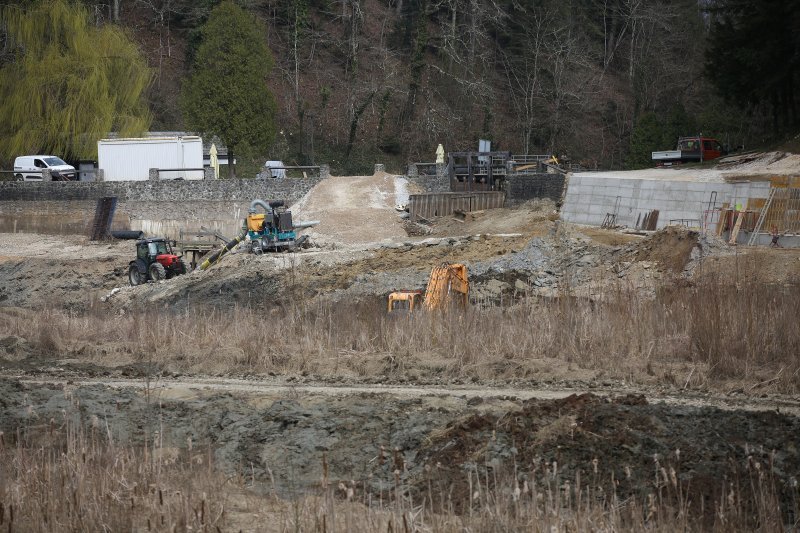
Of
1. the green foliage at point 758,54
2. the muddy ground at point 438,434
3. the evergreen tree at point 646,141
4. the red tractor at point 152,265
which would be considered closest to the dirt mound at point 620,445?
the muddy ground at point 438,434

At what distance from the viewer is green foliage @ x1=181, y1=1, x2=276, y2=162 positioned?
51.2 meters

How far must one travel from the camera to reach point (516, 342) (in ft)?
59.0

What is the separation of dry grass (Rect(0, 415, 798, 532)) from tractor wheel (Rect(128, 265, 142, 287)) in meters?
24.1

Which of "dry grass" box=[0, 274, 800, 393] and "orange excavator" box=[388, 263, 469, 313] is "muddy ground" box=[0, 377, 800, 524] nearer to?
"dry grass" box=[0, 274, 800, 393]

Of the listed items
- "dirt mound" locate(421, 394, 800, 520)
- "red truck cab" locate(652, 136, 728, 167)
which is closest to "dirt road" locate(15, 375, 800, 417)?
"dirt mound" locate(421, 394, 800, 520)

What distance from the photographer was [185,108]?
5275cm

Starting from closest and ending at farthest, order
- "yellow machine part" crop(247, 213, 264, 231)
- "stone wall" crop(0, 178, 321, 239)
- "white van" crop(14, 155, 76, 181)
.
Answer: "yellow machine part" crop(247, 213, 264, 231), "stone wall" crop(0, 178, 321, 239), "white van" crop(14, 155, 76, 181)

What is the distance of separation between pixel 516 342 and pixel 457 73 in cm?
4680

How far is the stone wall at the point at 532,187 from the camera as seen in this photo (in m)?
40.9

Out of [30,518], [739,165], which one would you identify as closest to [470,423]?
[30,518]

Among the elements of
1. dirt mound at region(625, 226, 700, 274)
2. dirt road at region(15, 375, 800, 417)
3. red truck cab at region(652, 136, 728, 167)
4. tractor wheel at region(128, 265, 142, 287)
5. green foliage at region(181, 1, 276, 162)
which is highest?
green foliage at region(181, 1, 276, 162)

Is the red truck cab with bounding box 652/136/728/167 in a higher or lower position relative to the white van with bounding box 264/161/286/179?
higher

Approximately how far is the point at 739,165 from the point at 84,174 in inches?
1159

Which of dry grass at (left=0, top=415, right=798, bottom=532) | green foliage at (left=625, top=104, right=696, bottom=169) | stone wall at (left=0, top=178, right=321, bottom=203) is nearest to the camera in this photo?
dry grass at (left=0, top=415, right=798, bottom=532)
